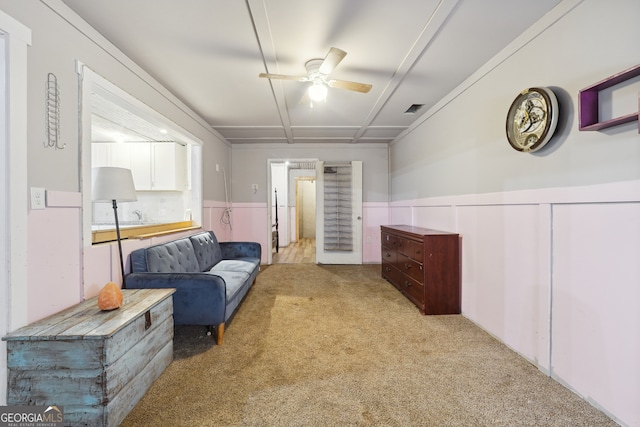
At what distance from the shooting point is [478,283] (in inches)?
105

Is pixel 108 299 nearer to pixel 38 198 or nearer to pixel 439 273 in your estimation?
pixel 38 198

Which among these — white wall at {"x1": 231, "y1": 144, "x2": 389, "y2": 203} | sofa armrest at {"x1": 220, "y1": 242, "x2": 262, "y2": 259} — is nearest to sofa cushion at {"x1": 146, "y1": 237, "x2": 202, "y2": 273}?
sofa armrest at {"x1": 220, "y1": 242, "x2": 262, "y2": 259}

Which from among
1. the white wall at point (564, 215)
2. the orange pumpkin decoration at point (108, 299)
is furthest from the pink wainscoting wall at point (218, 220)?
the white wall at point (564, 215)

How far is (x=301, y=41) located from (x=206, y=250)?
261 centimetres

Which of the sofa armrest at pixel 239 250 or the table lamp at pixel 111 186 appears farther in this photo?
the sofa armrest at pixel 239 250

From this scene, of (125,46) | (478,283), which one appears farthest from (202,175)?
(478,283)

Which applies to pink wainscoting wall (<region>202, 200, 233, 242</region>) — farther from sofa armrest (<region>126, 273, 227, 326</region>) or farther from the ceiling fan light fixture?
the ceiling fan light fixture

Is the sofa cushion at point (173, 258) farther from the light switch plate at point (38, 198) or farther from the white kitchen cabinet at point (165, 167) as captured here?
the white kitchen cabinet at point (165, 167)

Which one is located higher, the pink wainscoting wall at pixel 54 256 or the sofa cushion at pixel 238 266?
the pink wainscoting wall at pixel 54 256

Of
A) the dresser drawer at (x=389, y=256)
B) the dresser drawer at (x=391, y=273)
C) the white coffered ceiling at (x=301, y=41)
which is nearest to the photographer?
the white coffered ceiling at (x=301, y=41)

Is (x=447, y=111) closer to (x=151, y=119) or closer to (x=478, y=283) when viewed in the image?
(x=478, y=283)

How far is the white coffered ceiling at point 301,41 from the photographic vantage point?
180 cm

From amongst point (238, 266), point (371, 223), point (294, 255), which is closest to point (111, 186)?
point (238, 266)

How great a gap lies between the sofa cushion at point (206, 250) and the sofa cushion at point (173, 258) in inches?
3.9
